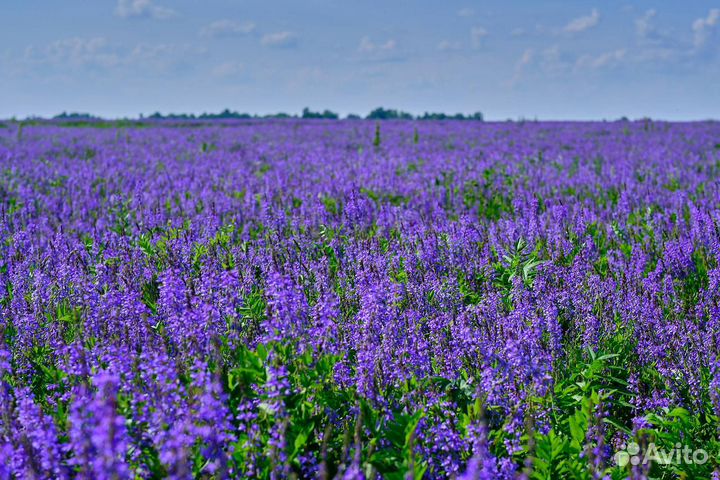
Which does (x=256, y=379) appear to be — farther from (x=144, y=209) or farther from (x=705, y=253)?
(x=144, y=209)

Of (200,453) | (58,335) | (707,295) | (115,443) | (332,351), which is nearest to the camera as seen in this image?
(115,443)

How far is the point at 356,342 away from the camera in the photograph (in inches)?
150

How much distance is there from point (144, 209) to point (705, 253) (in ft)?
21.5

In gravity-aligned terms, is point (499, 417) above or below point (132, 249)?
below

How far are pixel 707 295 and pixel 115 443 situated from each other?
178 inches

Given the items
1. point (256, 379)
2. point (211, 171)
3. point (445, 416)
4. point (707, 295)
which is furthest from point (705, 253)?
point (211, 171)

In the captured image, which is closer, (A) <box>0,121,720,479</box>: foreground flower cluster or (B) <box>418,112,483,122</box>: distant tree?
(A) <box>0,121,720,479</box>: foreground flower cluster

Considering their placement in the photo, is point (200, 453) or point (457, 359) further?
point (457, 359)

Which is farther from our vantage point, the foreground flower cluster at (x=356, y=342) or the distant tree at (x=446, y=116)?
the distant tree at (x=446, y=116)

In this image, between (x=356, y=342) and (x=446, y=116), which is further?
(x=446, y=116)

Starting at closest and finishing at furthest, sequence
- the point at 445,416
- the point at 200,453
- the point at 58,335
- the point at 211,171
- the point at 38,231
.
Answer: the point at 200,453 < the point at 445,416 < the point at 58,335 < the point at 38,231 < the point at 211,171

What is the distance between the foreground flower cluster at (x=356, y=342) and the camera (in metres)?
2.74

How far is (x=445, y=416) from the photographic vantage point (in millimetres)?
3236

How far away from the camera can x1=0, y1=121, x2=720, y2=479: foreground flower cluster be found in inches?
108
